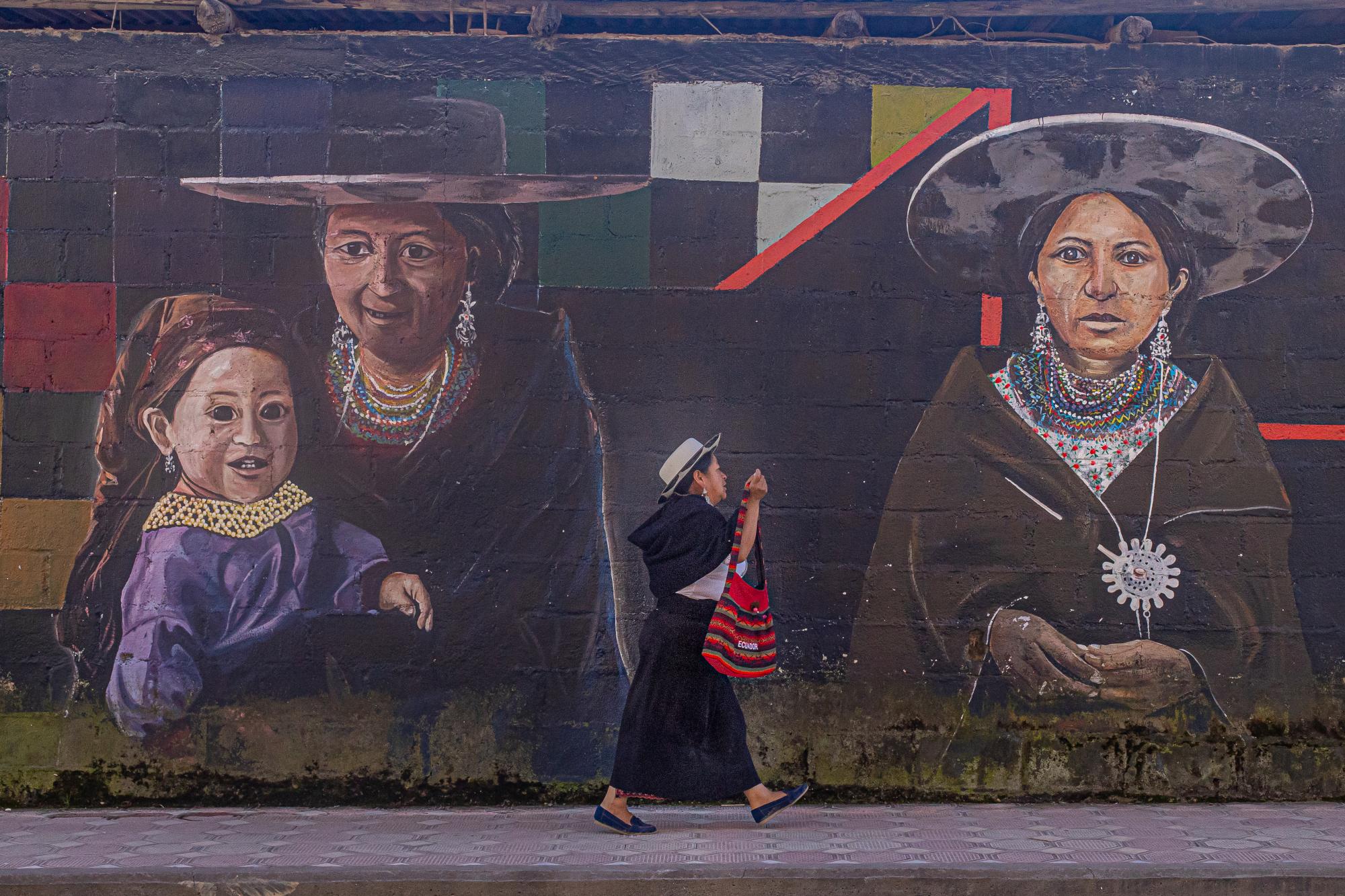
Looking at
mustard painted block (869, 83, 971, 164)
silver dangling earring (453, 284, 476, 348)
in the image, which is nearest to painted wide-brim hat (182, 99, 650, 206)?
silver dangling earring (453, 284, 476, 348)

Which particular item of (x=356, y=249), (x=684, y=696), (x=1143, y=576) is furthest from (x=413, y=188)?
(x=1143, y=576)

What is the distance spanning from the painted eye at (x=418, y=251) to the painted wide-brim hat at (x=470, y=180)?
0.22 meters

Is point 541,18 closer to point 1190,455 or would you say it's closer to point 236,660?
point 236,660

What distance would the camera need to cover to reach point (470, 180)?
5.61 metres

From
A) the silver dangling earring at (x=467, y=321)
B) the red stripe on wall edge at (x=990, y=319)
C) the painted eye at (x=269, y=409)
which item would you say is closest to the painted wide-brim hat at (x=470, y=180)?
the silver dangling earring at (x=467, y=321)

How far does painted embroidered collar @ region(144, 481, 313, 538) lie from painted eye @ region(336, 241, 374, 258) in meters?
1.13

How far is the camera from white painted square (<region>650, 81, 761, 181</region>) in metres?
5.62

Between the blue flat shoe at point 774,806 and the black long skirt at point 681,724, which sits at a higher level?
the black long skirt at point 681,724

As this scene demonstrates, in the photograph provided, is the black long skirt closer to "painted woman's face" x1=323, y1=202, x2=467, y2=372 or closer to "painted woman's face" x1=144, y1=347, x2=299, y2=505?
"painted woman's face" x1=323, y1=202, x2=467, y2=372

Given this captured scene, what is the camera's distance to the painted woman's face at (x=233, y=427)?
5570mm

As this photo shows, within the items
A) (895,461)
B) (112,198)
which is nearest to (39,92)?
(112,198)

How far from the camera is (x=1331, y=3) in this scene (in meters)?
5.47

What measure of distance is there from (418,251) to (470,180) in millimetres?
421

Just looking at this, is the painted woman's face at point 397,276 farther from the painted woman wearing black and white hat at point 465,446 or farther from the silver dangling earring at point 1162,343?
the silver dangling earring at point 1162,343
